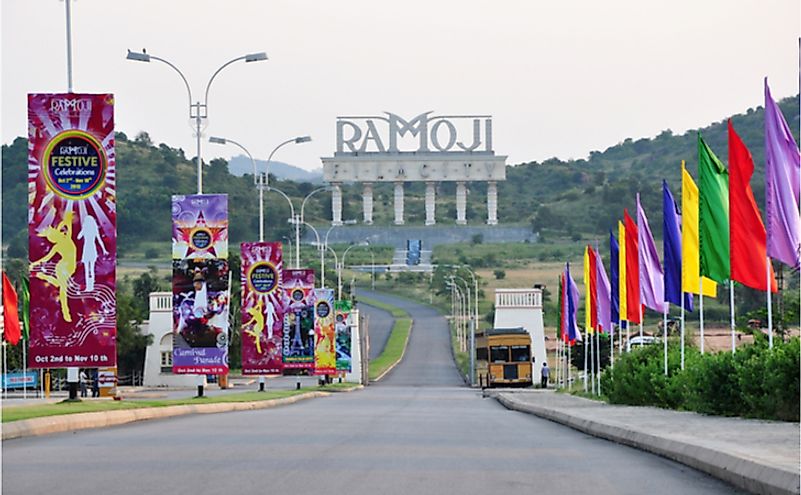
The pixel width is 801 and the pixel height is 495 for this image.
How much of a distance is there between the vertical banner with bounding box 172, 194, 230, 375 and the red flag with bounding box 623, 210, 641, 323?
10548mm

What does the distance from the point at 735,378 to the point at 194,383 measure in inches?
2388

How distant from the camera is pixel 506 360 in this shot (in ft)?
254

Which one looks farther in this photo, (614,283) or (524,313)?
(524,313)

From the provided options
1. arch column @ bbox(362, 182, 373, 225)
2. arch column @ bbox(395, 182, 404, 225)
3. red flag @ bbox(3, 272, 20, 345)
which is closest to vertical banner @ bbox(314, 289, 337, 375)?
red flag @ bbox(3, 272, 20, 345)

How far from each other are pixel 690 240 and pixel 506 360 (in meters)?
47.2

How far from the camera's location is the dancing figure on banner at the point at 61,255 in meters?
26.5

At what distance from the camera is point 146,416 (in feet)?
90.9

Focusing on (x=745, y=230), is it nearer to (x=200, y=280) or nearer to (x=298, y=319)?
(x=200, y=280)

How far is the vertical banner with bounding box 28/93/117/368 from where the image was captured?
26.3 m

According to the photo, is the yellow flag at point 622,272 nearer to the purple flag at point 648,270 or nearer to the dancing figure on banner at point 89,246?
the purple flag at point 648,270

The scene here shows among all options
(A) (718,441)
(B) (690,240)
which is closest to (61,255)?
(B) (690,240)

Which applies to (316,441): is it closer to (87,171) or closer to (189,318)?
(87,171)

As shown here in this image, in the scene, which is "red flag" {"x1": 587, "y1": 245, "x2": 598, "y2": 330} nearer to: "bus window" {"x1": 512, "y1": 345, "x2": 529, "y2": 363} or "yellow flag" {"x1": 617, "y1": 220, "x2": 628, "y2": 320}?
"yellow flag" {"x1": 617, "y1": 220, "x2": 628, "y2": 320}

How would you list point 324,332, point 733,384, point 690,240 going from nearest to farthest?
point 733,384, point 690,240, point 324,332
